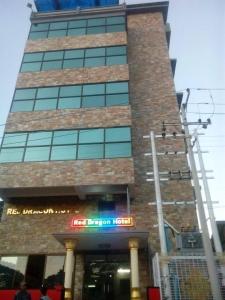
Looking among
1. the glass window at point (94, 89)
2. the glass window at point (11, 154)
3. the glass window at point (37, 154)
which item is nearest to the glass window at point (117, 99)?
the glass window at point (94, 89)

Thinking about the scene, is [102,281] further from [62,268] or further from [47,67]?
[47,67]

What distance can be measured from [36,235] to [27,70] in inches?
501

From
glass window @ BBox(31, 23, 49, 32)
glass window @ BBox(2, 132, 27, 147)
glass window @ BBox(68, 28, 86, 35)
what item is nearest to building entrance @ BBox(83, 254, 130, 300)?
glass window @ BBox(2, 132, 27, 147)

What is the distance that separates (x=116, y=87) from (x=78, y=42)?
6.13 meters

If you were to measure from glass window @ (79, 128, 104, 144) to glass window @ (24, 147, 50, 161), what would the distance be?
2.29 metres

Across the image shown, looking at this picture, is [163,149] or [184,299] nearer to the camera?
[184,299]

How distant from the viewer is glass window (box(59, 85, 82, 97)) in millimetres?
22219

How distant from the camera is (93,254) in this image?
59.4 ft

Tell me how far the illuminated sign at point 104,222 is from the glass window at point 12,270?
4.65m

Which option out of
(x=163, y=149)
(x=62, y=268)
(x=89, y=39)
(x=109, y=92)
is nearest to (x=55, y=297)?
(x=62, y=268)

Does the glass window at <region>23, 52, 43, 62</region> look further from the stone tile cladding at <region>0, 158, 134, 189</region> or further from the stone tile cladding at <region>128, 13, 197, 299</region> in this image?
the stone tile cladding at <region>0, 158, 134, 189</region>

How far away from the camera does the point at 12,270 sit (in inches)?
701

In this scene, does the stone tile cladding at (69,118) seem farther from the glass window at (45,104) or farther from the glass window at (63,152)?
the glass window at (63,152)

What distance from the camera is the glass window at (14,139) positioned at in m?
20.1
